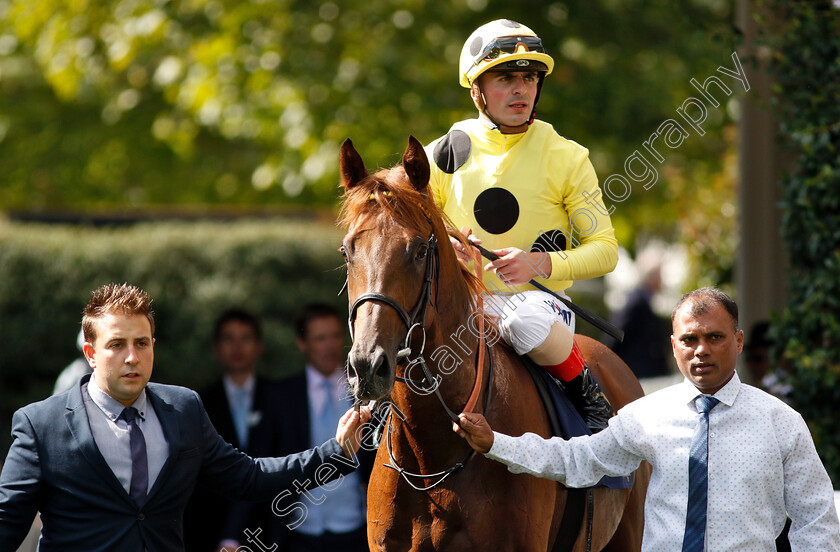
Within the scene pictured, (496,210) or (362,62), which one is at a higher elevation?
(362,62)

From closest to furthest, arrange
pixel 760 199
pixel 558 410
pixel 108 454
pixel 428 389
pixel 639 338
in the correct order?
pixel 108 454, pixel 428 389, pixel 558 410, pixel 760 199, pixel 639 338

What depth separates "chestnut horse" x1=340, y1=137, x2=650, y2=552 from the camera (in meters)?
3.11

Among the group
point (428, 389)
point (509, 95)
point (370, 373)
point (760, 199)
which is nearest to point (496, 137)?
point (509, 95)

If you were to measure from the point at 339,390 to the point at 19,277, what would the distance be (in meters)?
6.37

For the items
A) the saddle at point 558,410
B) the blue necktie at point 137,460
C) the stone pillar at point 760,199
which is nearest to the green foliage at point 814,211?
the stone pillar at point 760,199

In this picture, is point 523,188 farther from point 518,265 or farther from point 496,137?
point 518,265

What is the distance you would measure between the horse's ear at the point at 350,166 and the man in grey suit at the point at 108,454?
0.81 metres

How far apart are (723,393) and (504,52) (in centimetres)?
164

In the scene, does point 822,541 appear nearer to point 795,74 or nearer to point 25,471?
point 25,471

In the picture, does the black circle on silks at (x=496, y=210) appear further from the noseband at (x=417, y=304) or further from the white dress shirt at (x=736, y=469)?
the white dress shirt at (x=736, y=469)

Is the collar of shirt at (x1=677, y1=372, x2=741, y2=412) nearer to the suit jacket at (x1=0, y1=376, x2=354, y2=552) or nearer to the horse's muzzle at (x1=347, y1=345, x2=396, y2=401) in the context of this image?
the horse's muzzle at (x1=347, y1=345, x2=396, y2=401)

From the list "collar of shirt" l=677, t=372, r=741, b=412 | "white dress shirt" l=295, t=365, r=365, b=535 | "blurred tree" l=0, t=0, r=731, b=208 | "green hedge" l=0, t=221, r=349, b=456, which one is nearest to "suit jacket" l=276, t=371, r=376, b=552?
"white dress shirt" l=295, t=365, r=365, b=535

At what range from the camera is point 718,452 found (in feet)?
9.55

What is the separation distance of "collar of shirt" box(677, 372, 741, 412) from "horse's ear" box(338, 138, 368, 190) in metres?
1.30
